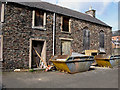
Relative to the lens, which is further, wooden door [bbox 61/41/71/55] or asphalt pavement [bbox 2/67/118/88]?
wooden door [bbox 61/41/71/55]

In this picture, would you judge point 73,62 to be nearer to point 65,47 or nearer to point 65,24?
point 65,47

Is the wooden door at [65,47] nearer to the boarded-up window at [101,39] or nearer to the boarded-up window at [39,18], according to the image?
the boarded-up window at [39,18]

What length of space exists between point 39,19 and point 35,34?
1.56 m

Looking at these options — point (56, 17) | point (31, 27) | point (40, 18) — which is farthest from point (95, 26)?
point (31, 27)

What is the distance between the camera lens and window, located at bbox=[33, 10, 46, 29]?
10800 millimetres

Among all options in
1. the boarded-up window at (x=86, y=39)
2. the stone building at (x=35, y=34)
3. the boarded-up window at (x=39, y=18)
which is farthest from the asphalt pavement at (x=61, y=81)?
the boarded-up window at (x=86, y=39)

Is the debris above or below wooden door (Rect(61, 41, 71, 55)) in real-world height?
below

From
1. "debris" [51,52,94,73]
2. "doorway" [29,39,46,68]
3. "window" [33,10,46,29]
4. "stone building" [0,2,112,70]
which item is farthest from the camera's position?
"window" [33,10,46,29]

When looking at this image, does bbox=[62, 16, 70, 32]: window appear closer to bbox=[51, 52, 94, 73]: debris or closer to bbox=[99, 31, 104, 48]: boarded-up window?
bbox=[51, 52, 94, 73]: debris

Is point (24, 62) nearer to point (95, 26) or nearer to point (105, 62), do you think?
point (105, 62)

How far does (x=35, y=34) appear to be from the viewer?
10.5 m

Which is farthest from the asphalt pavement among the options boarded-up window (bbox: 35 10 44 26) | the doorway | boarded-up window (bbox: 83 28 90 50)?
boarded-up window (bbox: 83 28 90 50)

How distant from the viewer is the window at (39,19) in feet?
35.4

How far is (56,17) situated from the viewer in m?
12.1
